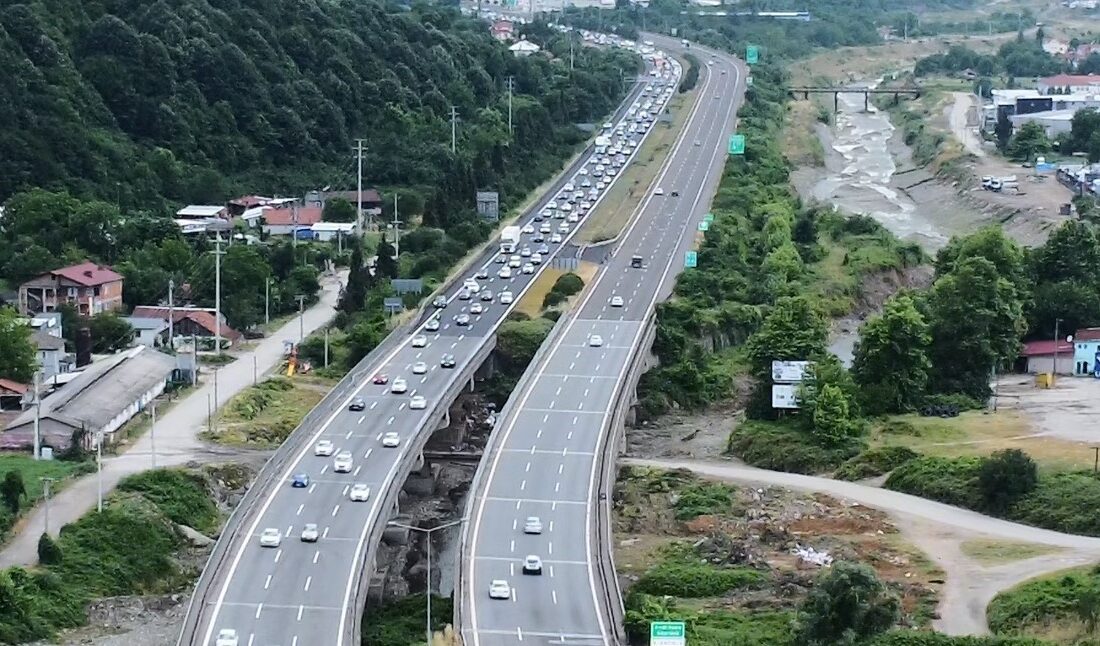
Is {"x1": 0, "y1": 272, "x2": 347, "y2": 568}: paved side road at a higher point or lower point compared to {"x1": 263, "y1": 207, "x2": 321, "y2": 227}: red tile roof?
lower

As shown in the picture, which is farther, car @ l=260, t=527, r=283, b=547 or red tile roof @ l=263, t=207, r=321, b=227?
red tile roof @ l=263, t=207, r=321, b=227

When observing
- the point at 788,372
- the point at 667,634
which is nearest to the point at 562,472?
the point at 788,372

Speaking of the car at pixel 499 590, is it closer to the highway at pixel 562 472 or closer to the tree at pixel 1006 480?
the highway at pixel 562 472

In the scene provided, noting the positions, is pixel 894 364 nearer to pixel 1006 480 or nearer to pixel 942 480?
pixel 942 480

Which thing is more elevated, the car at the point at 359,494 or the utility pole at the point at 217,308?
the utility pole at the point at 217,308

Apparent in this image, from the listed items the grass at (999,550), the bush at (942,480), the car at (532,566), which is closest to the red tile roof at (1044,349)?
the bush at (942,480)

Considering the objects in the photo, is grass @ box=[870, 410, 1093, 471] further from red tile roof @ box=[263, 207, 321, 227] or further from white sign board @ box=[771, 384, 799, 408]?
red tile roof @ box=[263, 207, 321, 227]

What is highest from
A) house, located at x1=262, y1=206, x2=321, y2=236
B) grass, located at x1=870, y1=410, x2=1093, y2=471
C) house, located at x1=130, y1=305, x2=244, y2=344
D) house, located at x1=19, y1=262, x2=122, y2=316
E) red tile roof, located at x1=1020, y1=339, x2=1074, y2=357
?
house, located at x1=262, y1=206, x2=321, y2=236

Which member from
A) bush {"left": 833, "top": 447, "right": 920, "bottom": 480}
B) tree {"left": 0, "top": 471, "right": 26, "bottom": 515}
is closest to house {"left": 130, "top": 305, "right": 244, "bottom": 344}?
tree {"left": 0, "top": 471, "right": 26, "bottom": 515}
